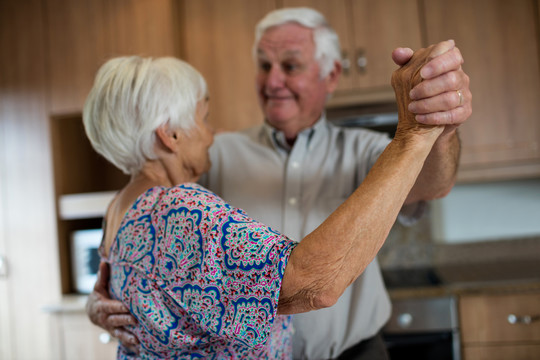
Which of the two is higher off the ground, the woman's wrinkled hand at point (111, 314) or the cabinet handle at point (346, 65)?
the cabinet handle at point (346, 65)

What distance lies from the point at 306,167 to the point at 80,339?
70.9 inches

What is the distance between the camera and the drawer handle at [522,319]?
209 cm

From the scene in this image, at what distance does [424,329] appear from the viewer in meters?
2.15

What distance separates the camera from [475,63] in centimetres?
251

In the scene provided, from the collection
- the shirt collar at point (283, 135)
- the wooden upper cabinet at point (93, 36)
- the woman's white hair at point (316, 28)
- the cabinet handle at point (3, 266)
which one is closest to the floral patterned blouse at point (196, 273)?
the shirt collar at point (283, 135)

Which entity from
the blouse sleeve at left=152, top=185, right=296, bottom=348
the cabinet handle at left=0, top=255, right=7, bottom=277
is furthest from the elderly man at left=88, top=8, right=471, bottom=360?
the cabinet handle at left=0, top=255, right=7, bottom=277

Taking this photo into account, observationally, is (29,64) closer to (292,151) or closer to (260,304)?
(292,151)

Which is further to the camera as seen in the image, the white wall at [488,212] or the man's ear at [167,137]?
the white wall at [488,212]

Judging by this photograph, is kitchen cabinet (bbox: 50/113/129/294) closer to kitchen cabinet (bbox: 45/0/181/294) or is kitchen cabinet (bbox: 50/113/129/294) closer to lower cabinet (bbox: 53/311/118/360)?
kitchen cabinet (bbox: 45/0/181/294)

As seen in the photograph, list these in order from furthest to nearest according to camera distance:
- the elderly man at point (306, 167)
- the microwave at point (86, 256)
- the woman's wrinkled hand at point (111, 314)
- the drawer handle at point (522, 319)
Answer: the microwave at point (86, 256) → the drawer handle at point (522, 319) → the elderly man at point (306, 167) → the woman's wrinkled hand at point (111, 314)

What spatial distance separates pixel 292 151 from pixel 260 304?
2.51 ft

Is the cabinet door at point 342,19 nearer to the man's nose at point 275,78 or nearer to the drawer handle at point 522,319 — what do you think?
the man's nose at point 275,78

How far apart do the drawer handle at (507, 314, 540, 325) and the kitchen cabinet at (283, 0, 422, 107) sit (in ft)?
3.74

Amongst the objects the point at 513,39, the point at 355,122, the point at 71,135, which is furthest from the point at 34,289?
the point at 513,39
